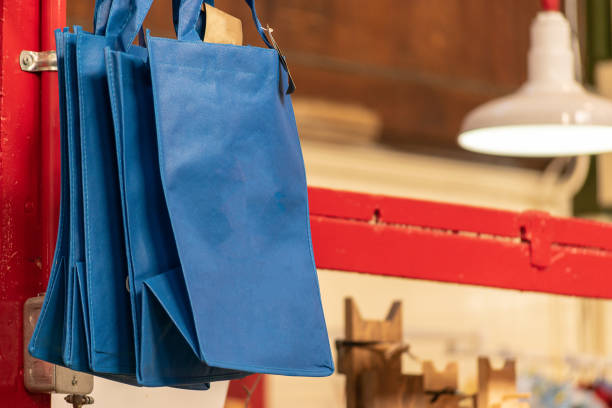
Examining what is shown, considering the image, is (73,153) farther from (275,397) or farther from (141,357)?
(275,397)

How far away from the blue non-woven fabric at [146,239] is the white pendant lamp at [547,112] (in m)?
0.87

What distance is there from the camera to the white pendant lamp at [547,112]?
5.33 ft

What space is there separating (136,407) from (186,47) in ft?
1.60

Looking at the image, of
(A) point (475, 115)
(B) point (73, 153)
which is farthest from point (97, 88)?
(A) point (475, 115)

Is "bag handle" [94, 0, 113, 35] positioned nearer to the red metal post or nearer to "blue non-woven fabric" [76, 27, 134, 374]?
"blue non-woven fabric" [76, 27, 134, 374]

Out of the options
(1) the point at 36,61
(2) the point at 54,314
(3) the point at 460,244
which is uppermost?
(1) the point at 36,61

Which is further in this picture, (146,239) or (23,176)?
(23,176)

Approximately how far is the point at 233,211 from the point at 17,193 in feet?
0.97

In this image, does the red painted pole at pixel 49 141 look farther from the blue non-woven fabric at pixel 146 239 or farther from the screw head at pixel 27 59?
the blue non-woven fabric at pixel 146 239

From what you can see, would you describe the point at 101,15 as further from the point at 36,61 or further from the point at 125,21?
the point at 36,61

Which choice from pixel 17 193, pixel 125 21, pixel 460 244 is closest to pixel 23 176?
pixel 17 193

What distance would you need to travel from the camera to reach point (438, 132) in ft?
12.1

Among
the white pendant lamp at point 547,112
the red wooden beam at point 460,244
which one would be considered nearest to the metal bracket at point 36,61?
the red wooden beam at point 460,244

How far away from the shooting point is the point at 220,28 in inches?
40.3
